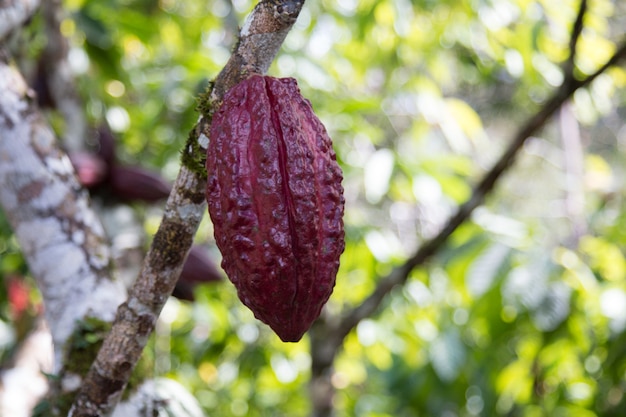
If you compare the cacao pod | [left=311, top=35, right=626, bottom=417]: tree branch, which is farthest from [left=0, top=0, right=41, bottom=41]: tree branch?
[left=311, top=35, right=626, bottom=417]: tree branch

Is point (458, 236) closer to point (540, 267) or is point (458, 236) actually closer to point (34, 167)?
point (540, 267)

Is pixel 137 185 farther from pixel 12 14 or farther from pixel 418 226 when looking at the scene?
pixel 418 226

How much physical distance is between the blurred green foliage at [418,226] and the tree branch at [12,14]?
2.06 feet

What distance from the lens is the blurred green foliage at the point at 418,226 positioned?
6.13 ft

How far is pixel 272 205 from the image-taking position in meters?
0.69

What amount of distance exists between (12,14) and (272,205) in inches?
35.3

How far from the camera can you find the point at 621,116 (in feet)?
26.5

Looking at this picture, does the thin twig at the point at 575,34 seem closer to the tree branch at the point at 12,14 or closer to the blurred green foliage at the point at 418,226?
the blurred green foliage at the point at 418,226

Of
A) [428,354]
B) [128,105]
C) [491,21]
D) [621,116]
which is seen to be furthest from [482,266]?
[621,116]

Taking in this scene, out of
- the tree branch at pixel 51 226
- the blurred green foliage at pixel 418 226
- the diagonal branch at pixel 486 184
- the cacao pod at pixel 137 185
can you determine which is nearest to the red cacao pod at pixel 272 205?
the tree branch at pixel 51 226

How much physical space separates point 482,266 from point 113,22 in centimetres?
151

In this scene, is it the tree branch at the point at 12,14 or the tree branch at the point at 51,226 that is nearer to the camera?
the tree branch at the point at 51,226

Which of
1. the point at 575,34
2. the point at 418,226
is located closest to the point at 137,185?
the point at 575,34

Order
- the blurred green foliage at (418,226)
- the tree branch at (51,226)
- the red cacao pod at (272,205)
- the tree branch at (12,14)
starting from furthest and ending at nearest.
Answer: the blurred green foliage at (418,226) < the tree branch at (12,14) < the tree branch at (51,226) < the red cacao pod at (272,205)
